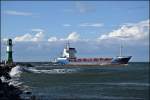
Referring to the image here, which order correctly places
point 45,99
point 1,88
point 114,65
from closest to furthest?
point 1,88
point 45,99
point 114,65

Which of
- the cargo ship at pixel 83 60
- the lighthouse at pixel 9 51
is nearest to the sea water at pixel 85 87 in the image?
the lighthouse at pixel 9 51

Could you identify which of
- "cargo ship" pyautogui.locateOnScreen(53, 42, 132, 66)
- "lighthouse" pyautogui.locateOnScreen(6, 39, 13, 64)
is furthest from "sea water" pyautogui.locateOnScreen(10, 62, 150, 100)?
"cargo ship" pyautogui.locateOnScreen(53, 42, 132, 66)

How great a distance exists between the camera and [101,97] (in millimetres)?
33844

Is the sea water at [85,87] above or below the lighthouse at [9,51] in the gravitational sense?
below

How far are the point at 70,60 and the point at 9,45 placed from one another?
216 ft

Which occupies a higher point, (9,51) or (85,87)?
(9,51)

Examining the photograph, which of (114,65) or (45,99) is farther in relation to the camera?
(114,65)

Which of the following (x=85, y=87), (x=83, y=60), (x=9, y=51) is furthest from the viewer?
(x=83, y=60)

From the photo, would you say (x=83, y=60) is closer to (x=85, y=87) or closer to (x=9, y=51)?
(x=9, y=51)

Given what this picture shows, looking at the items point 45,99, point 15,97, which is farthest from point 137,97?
point 15,97

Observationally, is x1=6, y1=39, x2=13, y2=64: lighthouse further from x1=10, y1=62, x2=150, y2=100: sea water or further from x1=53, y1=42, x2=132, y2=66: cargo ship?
x1=53, y1=42, x2=132, y2=66: cargo ship

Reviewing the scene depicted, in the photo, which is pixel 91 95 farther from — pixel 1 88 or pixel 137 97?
pixel 1 88

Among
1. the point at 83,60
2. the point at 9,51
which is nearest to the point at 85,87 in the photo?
the point at 9,51

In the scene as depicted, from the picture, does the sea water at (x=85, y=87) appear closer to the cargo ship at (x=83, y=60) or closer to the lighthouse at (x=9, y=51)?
the lighthouse at (x=9, y=51)
